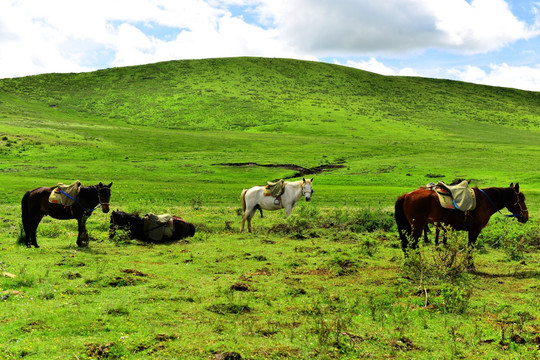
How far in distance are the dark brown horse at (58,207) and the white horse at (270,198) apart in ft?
21.9

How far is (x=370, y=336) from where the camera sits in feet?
26.1

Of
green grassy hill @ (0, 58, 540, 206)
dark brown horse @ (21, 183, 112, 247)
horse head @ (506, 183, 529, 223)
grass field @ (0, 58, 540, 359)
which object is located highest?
green grassy hill @ (0, 58, 540, 206)

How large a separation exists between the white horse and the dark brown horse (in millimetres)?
6680

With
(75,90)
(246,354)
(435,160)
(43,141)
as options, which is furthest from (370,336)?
(75,90)

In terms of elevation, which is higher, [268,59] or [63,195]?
[268,59]

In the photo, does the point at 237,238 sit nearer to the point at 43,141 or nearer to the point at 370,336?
the point at 370,336

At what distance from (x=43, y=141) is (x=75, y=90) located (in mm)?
74043

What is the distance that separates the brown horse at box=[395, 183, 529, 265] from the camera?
44.2 feet

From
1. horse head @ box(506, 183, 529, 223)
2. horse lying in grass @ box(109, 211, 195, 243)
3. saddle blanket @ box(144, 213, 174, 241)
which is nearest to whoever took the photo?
horse head @ box(506, 183, 529, 223)

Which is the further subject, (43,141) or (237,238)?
(43,141)

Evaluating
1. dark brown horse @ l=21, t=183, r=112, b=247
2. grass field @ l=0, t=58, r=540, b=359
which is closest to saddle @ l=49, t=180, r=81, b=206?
dark brown horse @ l=21, t=183, r=112, b=247

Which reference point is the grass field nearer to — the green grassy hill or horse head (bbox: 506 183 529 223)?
the green grassy hill

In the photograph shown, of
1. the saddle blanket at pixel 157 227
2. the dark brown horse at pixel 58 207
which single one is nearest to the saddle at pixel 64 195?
the dark brown horse at pixel 58 207

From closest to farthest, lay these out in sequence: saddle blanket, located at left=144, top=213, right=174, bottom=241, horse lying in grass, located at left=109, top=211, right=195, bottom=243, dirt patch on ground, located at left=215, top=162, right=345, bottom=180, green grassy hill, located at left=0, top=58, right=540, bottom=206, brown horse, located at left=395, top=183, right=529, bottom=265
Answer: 1. brown horse, located at left=395, top=183, right=529, bottom=265
2. horse lying in grass, located at left=109, top=211, right=195, bottom=243
3. saddle blanket, located at left=144, top=213, right=174, bottom=241
4. green grassy hill, located at left=0, top=58, right=540, bottom=206
5. dirt patch on ground, located at left=215, top=162, right=345, bottom=180
